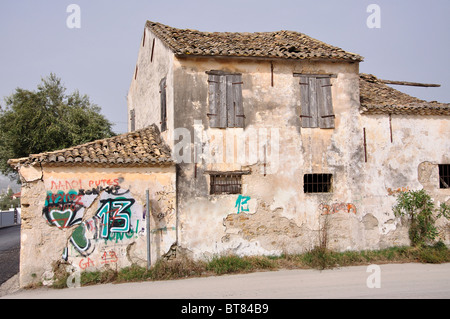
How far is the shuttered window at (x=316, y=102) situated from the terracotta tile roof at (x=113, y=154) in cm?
444

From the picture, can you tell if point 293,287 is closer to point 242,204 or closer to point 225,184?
point 242,204

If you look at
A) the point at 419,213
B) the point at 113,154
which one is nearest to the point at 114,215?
the point at 113,154

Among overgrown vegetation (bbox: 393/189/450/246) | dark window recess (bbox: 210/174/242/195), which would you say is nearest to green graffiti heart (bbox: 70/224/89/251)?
dark window recess (bbox: 210/174/242/195)

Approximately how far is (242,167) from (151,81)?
17.5 ft

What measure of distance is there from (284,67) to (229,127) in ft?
8.61

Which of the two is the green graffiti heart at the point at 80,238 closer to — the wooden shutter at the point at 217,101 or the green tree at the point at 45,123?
the wooden shutter at the point at 217,101

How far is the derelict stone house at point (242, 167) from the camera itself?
9.45 meters

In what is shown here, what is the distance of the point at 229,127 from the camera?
35.6 ft

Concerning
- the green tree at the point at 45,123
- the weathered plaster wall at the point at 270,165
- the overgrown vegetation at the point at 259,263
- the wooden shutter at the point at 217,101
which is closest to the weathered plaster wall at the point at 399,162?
the weathered plaster wall at the point at 270,165

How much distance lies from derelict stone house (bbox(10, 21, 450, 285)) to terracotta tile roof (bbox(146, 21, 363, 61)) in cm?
7

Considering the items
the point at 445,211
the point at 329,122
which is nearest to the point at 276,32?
the point at 329,122

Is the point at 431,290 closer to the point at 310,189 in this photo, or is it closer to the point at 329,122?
the point at 310,189

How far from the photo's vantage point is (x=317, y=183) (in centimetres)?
1136

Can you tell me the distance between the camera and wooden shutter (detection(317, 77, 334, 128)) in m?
11.4
